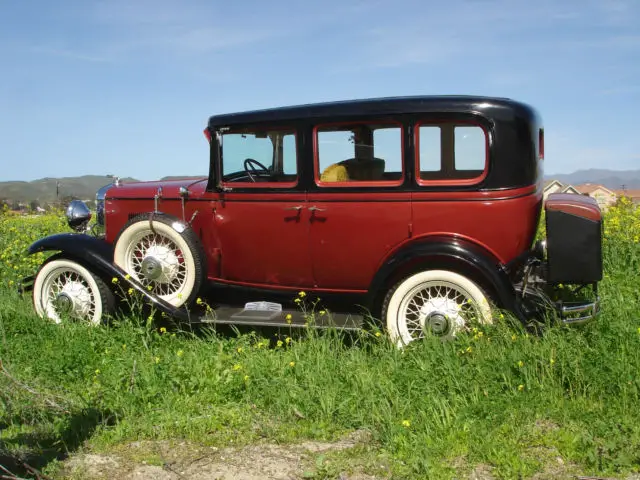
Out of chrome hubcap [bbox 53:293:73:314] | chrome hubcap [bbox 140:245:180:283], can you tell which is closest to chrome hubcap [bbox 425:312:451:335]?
chrome hubcap [bbox 140:245:180:283]

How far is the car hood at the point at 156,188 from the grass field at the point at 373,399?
4.95 ft

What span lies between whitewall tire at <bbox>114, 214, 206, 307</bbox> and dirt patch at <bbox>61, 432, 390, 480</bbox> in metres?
2.05

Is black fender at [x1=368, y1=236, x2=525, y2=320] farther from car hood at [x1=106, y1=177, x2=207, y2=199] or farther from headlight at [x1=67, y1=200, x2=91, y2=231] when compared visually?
headlight at [x1=67, y1=200, x2=91, y2=231]

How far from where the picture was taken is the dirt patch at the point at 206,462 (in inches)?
132

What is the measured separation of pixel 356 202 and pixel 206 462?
2.46 metres

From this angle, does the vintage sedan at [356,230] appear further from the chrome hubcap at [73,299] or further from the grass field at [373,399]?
the grass field at [373,399]

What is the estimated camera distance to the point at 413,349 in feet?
15.1

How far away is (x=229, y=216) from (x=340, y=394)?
221cm

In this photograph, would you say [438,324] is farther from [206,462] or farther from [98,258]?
[98,258]

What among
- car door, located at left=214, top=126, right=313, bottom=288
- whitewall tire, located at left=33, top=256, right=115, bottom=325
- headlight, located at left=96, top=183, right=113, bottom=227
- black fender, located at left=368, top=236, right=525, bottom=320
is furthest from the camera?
headlight, located at left=96, top=183, right=113, bottom=227

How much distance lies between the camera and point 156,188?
6.22 m

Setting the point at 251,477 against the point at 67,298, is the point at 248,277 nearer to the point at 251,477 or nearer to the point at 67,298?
the point at 67,298

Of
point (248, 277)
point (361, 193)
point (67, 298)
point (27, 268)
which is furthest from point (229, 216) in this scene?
point (27, 268)

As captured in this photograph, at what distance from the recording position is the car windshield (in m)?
5.53
